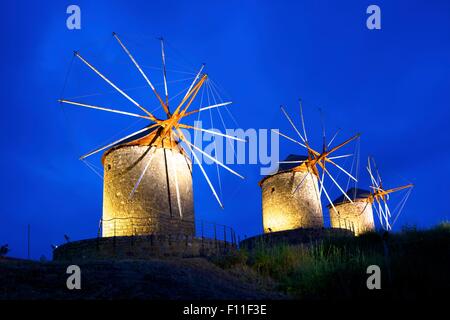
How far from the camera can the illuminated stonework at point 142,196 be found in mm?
16234

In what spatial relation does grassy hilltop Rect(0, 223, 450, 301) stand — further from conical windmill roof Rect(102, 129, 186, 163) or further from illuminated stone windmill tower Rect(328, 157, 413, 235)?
illuminated stone windmill tower Rect(328, 157, 413, 235)

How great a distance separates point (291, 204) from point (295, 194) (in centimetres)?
63

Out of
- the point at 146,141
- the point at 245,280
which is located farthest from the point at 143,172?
the point at 245,280

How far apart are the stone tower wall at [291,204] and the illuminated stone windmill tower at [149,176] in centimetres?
744

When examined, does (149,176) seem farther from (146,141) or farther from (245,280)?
(245,280)

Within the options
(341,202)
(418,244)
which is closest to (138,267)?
(418,244)

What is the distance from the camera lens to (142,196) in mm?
16375

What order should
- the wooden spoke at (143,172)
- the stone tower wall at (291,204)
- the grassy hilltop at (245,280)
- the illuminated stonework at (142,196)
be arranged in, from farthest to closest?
the stone tower wall at (291,204) → the illuminated stonework at (142,196) → the wooden spoke at (143,172) → the grassy hilltop at (245,280)

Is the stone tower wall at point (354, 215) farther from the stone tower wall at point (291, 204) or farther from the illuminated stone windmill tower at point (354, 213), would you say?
the stone tower wall at point (291, 204)

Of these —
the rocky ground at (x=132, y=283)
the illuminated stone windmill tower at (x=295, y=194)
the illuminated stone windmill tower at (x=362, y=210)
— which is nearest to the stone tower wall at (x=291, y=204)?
the illuminated stone windmill tower at (x=295, y=194)

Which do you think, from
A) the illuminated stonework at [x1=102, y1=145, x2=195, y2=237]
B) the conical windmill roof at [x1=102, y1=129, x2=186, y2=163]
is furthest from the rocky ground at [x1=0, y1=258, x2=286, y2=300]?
the conical windmill roof at [x1=102, y1=129, x2=186, y2=163]

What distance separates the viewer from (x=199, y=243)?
1464 centimetres

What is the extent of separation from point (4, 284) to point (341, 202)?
28779 mm
